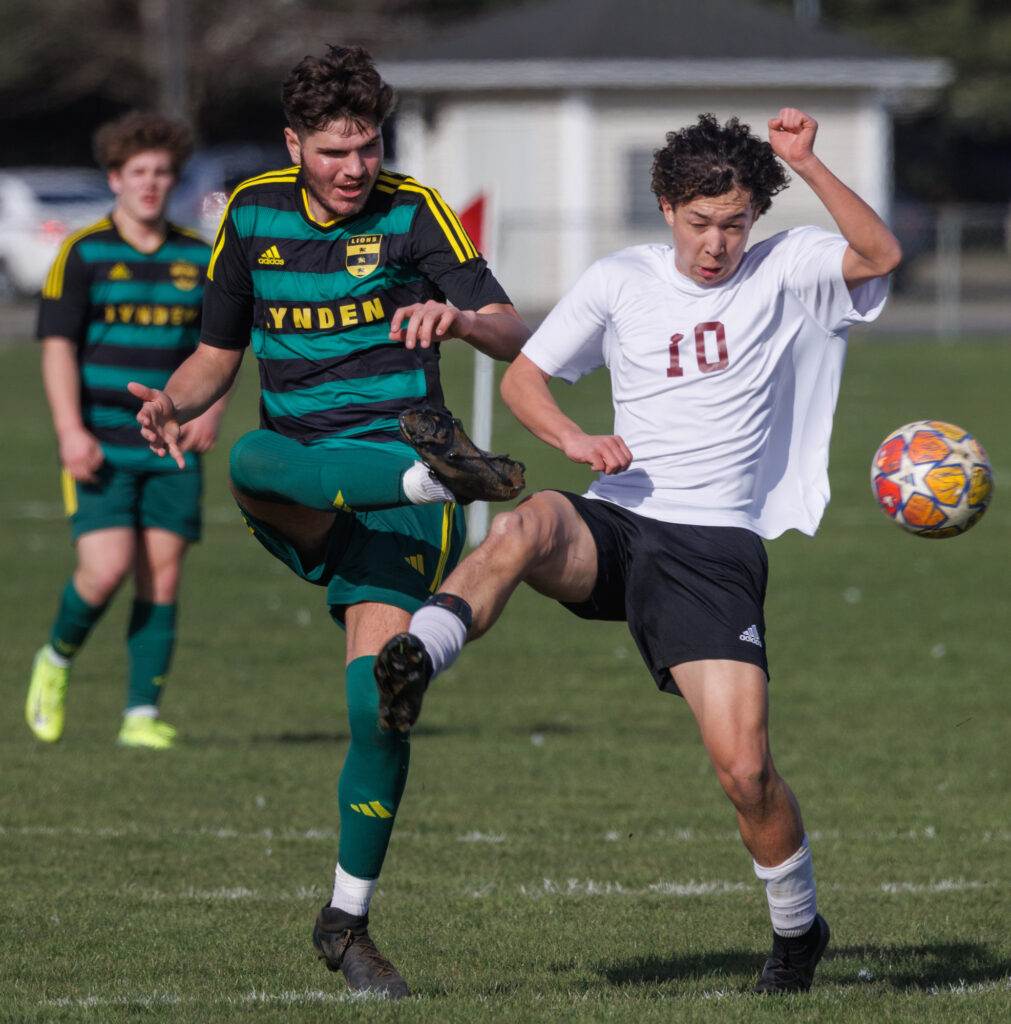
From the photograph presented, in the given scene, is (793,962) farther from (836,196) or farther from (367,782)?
(836,196)

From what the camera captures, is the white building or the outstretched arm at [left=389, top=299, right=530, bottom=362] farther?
the white building

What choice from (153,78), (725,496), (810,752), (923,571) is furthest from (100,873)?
(153,78)

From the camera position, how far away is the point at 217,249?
5.15 m

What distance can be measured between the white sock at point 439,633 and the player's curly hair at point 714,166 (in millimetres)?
1230

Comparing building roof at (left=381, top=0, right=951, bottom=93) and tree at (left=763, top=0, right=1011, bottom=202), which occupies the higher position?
building roof at (left=381, top=0, right=951, bottom=93)

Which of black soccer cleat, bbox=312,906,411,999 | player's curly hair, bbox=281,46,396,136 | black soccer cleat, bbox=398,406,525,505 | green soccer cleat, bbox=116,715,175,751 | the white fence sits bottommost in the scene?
the white fence

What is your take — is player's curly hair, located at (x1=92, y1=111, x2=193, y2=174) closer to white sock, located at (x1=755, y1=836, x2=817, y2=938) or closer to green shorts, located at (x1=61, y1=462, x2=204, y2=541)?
green shorts, located at (x1=61, y1=462, x2=204, y2=541)

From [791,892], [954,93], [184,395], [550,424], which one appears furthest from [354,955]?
[954,93]

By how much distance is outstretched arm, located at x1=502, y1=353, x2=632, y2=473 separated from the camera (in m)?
4.52

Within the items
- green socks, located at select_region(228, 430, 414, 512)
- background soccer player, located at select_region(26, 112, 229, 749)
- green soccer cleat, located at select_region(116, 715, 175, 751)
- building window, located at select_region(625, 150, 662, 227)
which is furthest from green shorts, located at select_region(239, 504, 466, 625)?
building window, located at select_region(625, 150, 662, 227)

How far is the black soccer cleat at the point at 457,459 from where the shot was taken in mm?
4535

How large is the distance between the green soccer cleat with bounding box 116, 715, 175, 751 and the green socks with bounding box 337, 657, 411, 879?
3.54 metres

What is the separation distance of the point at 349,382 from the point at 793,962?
1937 millimetres

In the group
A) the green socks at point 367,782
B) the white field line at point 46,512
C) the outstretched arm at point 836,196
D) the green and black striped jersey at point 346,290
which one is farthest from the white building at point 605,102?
the green socks at point 367,782
